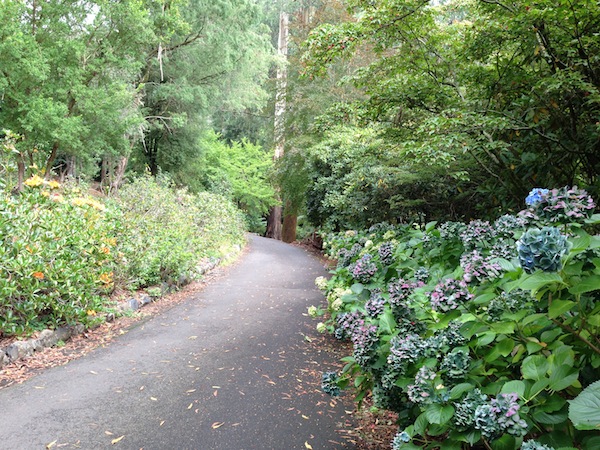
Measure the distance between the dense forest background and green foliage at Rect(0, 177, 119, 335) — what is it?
43 centimetres

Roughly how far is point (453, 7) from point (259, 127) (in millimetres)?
19748

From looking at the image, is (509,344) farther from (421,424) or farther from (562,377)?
(421,424)

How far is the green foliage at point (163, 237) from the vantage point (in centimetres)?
584

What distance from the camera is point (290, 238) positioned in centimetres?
2047

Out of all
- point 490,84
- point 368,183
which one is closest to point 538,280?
point 490,84

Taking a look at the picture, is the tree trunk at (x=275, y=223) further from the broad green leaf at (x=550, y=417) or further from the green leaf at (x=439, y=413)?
the broad green leaf at (x=550, y=417)

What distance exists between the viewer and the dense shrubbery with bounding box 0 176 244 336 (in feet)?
12.6

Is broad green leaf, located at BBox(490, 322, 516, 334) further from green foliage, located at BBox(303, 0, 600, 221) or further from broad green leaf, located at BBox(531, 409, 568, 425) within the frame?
green foliage, located at BBox(303, 0, 600, 221)

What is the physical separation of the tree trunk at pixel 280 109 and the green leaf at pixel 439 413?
1412 centimetres

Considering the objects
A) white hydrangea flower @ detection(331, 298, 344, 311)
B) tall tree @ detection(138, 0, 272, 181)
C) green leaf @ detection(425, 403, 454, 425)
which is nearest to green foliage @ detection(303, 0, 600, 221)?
white hydrangea flower @ detection(331, 298, 344, 311)

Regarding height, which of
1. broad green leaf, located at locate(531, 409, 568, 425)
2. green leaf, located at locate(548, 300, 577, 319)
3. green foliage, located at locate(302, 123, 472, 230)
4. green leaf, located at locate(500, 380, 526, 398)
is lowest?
broad green leaf, located at locate(531, 409, 568, 425)

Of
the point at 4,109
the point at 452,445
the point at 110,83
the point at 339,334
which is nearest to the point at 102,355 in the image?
the point at 339,334

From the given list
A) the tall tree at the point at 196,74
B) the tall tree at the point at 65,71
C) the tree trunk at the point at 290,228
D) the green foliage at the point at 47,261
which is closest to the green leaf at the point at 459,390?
the green foliage at the point at 47,261

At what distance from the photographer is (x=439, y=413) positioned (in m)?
1.39
